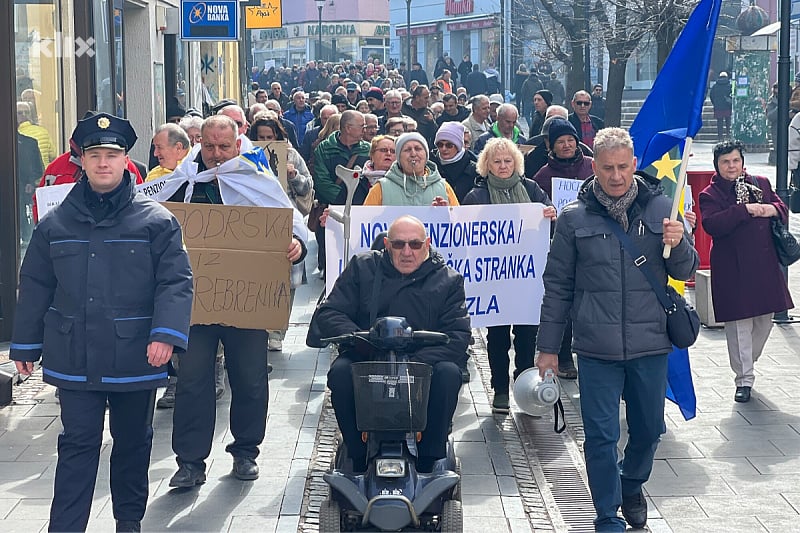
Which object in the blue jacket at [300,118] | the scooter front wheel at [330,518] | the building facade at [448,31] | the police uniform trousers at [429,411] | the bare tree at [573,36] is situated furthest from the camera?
the building facade at [448,31]

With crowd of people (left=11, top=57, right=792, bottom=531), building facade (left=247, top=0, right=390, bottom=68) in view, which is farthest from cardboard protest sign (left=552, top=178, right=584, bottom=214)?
building facade (left=247, top=0, right=390, bottom=68)

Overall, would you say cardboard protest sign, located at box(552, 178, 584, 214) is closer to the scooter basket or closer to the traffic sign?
the scooter basket

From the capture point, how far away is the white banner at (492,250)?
8.73m

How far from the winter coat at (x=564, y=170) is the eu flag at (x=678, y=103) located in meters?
2.12

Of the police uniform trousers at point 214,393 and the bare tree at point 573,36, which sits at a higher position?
the bare tree at point 573,36

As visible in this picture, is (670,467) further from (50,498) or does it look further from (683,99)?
(50,498)

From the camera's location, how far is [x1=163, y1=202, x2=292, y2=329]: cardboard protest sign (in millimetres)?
7191

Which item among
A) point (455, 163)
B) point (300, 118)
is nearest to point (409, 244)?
point (455, 163)

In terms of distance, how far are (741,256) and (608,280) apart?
3.38 meters

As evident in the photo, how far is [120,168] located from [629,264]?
2.25 m

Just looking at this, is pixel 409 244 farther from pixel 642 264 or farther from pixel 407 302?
pixel 642 264

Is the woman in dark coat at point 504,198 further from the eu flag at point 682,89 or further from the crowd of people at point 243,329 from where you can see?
the crowd of people at point 243,329

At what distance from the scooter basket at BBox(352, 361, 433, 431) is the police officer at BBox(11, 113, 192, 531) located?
80cm

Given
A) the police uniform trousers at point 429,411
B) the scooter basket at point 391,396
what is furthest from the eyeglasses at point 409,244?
the scooter basket at point 391,396
